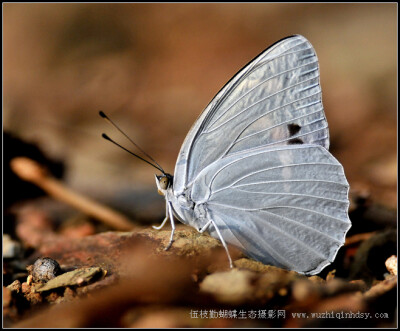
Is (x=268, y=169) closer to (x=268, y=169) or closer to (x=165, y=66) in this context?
(x=268, y=169)

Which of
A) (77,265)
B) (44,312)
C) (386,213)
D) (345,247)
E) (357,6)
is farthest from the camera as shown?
(357,6)

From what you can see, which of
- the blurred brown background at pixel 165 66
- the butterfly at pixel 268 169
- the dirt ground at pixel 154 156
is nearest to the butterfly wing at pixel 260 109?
the butterfly at pixel 268 169

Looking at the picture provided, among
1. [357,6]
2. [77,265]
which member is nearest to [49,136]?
[77,265]

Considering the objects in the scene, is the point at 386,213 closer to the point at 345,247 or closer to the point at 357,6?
the point at 345,247

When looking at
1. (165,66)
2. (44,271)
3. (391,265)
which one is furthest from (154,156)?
(391,265)

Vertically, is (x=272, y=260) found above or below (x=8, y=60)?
below

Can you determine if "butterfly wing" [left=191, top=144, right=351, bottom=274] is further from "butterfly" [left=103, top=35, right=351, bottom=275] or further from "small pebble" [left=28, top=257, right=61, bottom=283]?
"small pebble" [left=28, top=257, right=61, bottom=283]

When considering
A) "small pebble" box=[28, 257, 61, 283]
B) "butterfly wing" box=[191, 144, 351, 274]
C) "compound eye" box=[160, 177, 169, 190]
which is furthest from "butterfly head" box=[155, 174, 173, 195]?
"small pebble" box=[28, 257, 61, 283]
